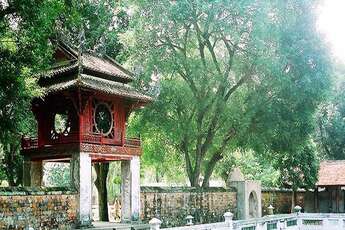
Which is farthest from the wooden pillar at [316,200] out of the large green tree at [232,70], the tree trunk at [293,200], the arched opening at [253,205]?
the large green tree at [232,70]

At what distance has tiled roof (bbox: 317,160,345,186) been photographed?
3519 centimetres

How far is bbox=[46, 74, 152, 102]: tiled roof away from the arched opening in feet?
33.2

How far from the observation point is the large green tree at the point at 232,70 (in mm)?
26062

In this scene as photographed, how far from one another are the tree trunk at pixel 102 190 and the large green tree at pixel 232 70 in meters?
4.01

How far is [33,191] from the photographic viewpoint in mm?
19625

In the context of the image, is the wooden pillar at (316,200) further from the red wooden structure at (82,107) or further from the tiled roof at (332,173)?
the red wooden structure at (82,107)

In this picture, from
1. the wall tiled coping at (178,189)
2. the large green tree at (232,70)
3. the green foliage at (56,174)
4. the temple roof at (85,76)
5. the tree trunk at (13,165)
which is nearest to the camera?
the temple roof at (85,76)

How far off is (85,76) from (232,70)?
9.37 metres

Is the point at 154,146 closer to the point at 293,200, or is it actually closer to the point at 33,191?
the point at 293,200

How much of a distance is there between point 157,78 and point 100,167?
6.27 metres

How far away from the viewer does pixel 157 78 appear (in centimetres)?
2844

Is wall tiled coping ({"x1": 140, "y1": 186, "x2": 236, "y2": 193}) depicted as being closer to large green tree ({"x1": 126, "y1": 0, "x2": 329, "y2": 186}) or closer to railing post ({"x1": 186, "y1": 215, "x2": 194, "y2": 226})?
large green tree ({"x1": 126, "y1": 0, "x2": 329, "y2": 186})

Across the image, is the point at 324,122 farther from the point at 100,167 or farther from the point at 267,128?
the point at 100,167

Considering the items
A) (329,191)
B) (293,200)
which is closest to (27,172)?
(293,200)
